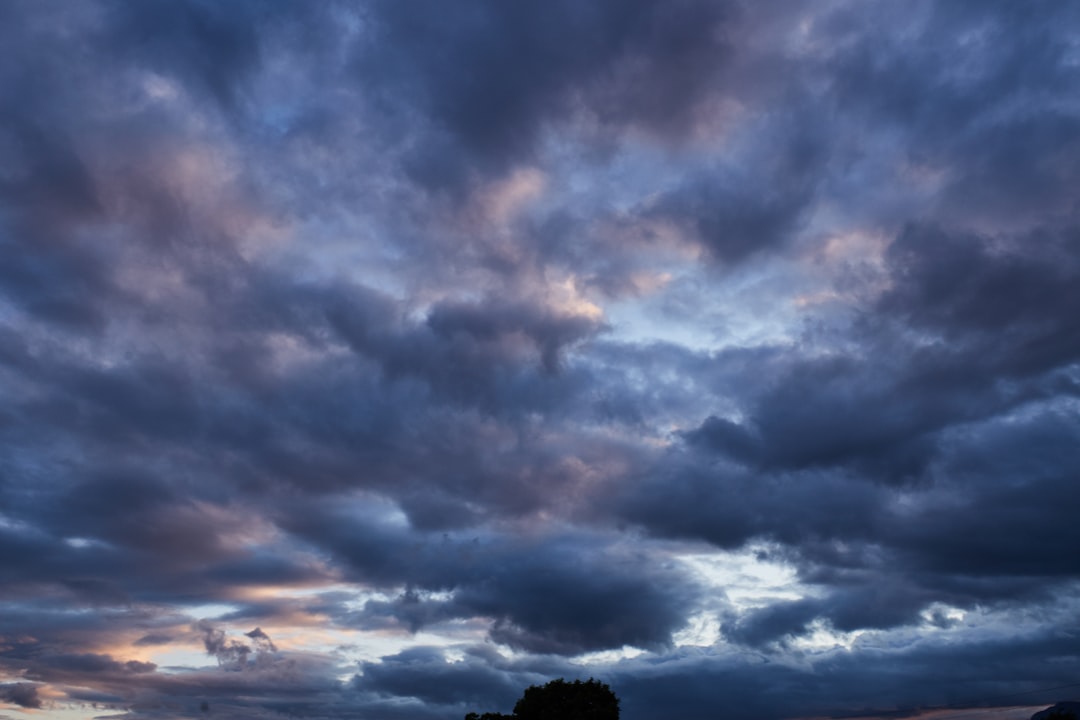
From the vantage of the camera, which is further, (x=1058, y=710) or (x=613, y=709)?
(x=613, y=709)

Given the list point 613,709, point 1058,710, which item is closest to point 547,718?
point 613,709

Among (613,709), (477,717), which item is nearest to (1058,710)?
(613,709)

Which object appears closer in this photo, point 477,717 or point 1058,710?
point 1058,710

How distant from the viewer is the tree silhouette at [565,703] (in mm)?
110625

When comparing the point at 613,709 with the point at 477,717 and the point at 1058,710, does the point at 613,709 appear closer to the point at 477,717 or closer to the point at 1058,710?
the point at 477,717

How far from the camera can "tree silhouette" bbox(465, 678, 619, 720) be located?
111m

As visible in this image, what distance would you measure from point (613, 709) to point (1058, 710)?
4706 centimetres

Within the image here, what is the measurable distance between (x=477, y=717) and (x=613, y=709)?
16.4 metres

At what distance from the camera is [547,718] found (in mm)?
110812

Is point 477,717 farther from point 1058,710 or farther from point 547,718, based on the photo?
point 1058,710

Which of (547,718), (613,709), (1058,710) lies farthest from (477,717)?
(1058,710)

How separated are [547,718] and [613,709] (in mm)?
7855

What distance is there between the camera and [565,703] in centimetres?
11244

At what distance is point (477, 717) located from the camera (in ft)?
375
